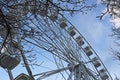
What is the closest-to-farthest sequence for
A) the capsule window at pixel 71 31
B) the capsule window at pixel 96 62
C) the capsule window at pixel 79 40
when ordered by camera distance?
the capsule window at pixel 79 40
the capsule window at pixel 71 31
the capsule window at pixel 96 62

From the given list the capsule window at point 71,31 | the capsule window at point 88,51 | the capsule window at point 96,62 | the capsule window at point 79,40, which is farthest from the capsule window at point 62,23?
the capsule window at point 96,62

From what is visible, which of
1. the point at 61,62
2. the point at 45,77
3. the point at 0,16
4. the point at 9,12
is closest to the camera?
the point at 0,16

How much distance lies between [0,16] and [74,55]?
13.2m

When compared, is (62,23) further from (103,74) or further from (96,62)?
(103,74)

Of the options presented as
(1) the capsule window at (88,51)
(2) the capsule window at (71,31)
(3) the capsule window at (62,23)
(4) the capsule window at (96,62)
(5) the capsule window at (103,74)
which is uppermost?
(3) the capsule window at (62,23)

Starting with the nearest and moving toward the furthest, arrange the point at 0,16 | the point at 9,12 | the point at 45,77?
the point at 0,16 → the point at 9,12 → the point at 45,77

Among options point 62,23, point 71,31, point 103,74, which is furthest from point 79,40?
point 103,74

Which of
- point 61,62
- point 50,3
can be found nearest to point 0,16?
point 50,3

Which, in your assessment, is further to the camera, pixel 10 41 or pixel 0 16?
pixel 10 41

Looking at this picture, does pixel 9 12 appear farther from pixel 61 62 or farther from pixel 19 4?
pixel 61 62

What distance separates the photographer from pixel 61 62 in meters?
18.8

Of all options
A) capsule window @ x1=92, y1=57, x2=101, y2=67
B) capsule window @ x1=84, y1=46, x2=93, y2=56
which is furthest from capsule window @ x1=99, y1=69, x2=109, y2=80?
capsule window @ x1=84, y1=46, x2=93, y2=56

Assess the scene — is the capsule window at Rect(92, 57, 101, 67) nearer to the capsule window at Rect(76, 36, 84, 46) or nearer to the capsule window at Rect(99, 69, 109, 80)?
the capsule window at Rect(99, 69, 109, 80)

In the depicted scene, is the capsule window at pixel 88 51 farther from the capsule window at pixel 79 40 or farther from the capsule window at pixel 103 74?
the capsule window at pixel 103 74
